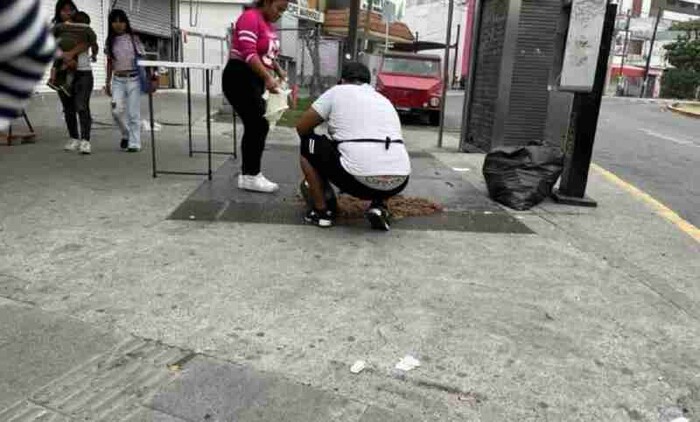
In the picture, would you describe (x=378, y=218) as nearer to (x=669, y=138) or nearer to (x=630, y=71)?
(x=669, y=138)

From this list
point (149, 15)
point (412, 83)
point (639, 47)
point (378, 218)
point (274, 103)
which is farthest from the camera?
point (639, 47)

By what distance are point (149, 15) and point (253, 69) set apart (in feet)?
53.9

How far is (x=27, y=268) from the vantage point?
347 cm

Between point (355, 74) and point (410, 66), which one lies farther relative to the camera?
point (410, 66)

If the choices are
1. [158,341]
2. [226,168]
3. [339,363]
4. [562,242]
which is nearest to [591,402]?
[339,363]

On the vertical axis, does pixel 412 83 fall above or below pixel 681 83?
above

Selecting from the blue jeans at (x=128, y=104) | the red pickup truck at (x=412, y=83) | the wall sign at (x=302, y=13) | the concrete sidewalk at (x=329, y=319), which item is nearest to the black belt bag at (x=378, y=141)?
the concrete sidewalk at (x=329, y=319)

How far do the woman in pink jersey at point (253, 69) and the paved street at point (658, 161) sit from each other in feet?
13.0

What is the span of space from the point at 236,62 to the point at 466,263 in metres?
2.61

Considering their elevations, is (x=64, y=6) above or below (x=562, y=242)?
above

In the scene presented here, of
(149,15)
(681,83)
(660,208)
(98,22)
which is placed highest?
(149,15)

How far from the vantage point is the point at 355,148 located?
431 centimetres

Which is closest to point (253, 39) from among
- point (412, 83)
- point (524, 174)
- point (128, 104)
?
point (524, 174)

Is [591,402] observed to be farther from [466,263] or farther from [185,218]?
[185,218]
